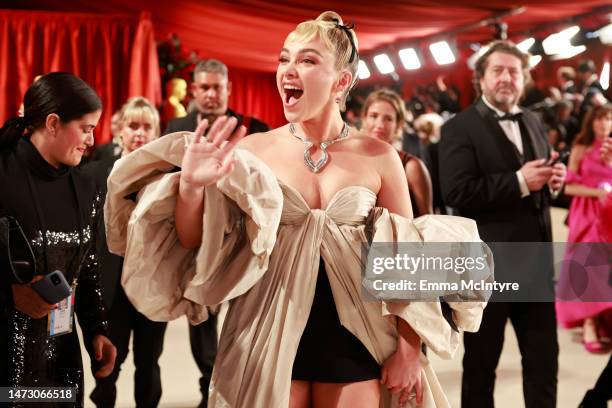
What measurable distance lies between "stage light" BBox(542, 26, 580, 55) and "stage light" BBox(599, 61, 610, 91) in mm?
485

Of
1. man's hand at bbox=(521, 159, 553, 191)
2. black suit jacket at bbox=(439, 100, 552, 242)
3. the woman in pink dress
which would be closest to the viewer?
man's hand at bbox=(521, 159, 553, 191)

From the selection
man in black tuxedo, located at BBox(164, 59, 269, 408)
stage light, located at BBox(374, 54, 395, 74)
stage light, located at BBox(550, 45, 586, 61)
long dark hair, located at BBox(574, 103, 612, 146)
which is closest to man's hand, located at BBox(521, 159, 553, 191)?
man in black tuxedo, located at BBox(164, 59, 269, 408)

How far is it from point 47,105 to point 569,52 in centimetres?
802

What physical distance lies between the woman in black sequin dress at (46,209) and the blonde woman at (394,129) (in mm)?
1554

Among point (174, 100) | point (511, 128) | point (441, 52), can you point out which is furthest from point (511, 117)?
point (441, 52)

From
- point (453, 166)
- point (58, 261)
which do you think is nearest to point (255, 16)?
point (453, 166)

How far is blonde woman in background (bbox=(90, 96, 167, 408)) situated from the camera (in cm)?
308

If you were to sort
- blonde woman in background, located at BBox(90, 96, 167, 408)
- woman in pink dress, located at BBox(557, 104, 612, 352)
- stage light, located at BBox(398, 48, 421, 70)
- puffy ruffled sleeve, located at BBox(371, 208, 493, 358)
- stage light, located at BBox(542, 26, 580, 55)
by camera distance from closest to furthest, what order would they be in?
puffy ruffled sleeve, located at BBox(371, 208, 493, 358) < blonde woman in background, located at BBox(90, 96, 167, 408) < woman in pink dress, located at BBox(557, 104, 612, 352) < stage light, located at BBox(398, 48, 421, 70) < stage light, located at BBox(542, 26, 580, 55)

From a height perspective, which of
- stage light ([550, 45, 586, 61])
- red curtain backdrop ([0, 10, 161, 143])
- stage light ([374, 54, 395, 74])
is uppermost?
stage light ([550, 45, 586, 61])

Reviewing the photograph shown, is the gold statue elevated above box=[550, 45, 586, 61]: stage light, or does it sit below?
below

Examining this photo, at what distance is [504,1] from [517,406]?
12.9 feet

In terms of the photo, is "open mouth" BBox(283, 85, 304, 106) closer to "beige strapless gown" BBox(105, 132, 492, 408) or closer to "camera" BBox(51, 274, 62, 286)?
→ "beige strapless gown" BBox(105, 132, 492, 408)

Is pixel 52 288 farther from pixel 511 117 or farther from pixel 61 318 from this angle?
pixel 511 117

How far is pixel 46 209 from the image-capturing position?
1.85 metres
